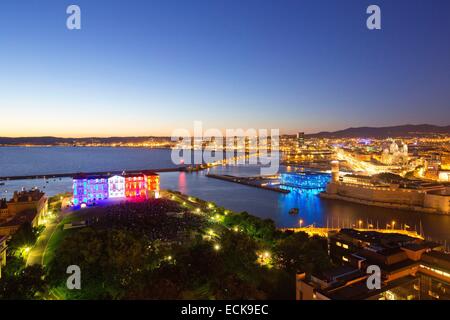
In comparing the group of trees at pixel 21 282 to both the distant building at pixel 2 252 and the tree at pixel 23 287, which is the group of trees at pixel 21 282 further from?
the distant building at pixel 2 252

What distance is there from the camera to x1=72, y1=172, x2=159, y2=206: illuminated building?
44.3ft

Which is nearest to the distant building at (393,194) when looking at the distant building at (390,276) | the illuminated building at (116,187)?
the distant building at (390,276)

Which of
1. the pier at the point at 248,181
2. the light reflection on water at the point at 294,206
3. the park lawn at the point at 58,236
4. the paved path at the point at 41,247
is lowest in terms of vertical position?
the light reflection on water at the point at 294,206

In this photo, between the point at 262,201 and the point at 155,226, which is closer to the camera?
the point at 155,226

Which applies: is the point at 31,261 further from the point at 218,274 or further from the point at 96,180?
the point at 96,180

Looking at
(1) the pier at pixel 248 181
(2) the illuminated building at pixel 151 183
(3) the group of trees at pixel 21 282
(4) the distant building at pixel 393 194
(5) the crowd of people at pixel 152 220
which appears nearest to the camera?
(3) the group of trees at pixel 21 282

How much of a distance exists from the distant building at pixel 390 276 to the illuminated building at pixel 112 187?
1031cm

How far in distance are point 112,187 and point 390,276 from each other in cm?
1181

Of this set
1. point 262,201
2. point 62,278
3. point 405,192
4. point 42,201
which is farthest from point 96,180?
point 405,192

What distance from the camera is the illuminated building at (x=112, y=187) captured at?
13500 millimetres

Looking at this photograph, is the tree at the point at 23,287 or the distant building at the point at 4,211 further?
the distant building at the point at 4,211

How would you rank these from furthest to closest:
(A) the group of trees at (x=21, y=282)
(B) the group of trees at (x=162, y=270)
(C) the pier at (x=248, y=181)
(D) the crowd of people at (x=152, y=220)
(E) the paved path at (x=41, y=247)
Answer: (C) the pier at (x=248, y=181) < (D) the crowd of people at (x=152, y=220) < (E) the paved path at (x=41, y=247) < (A) the group of trees at (x=21, y=282) < (B) the group of trees at (x=162, y=270)
